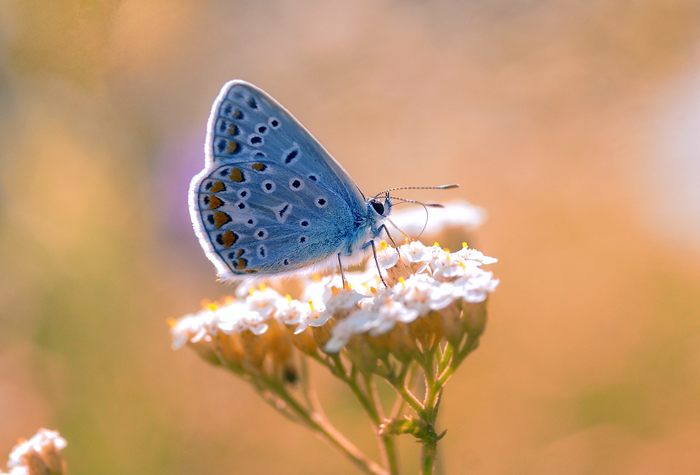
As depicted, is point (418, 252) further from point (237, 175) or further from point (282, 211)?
point (237, 175)

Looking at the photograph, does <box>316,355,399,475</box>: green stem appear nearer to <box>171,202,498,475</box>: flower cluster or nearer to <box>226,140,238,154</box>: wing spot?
<box>171,202,498,475</box>: flower cluster

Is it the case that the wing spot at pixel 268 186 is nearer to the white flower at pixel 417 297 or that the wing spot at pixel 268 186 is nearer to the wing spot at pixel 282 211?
the wing spot at pixel 282 211

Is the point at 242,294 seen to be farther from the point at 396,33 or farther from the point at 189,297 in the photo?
the point at 396,33

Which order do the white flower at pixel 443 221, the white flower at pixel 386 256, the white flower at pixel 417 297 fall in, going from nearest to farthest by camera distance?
the white flower at pixel 417 297, the white flower at pixel 386 256, the white flower at pixel 443 221

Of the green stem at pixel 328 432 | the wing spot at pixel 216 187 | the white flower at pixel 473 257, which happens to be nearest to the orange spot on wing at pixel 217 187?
the wing spot at pixel 216 187

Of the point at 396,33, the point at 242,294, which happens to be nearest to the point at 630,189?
the point at 396,33

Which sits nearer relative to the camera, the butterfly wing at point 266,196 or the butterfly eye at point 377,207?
the butterfly wing at point 266,196

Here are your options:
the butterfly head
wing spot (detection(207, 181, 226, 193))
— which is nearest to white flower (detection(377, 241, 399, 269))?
the butterfly head

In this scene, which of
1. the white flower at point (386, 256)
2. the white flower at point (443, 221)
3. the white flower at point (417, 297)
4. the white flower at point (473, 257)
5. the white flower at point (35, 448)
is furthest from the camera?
the white flower at point (443, 221)
